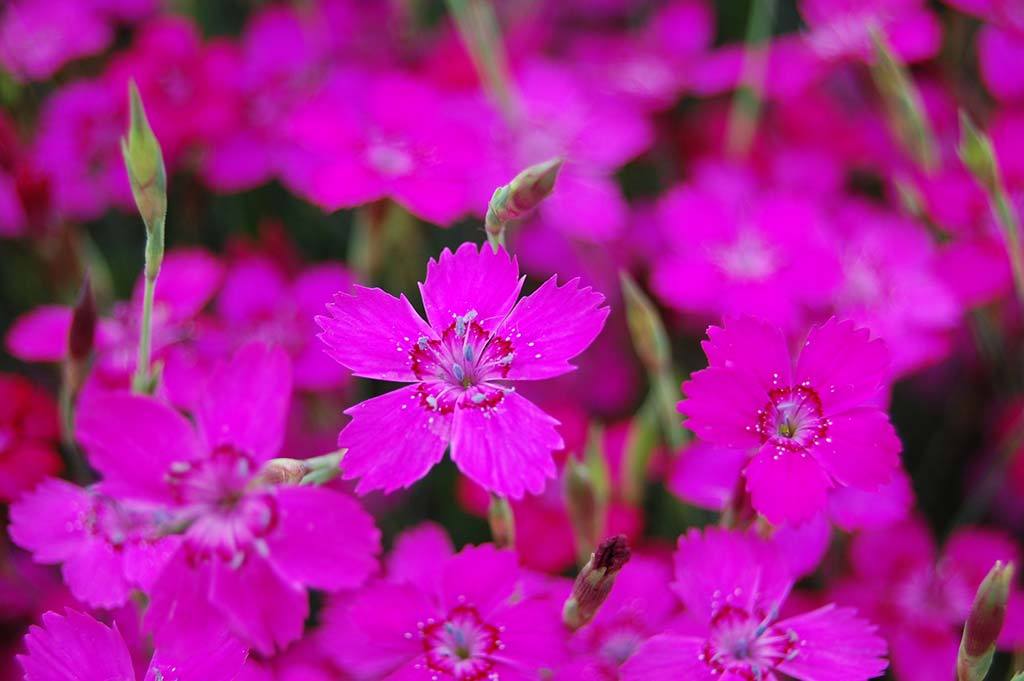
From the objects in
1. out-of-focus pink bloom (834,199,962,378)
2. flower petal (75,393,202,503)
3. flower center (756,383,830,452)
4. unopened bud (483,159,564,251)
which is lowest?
flower petal (75,393,202,503)

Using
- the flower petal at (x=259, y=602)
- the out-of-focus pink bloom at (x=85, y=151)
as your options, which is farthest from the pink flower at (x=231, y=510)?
the out-of-focus pink bloom at (x=85, y=151)

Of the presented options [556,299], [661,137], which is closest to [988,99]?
[661,137]

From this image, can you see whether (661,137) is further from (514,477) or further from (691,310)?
(514,477)

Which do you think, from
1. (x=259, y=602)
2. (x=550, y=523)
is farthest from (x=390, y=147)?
(x=259, y=602)

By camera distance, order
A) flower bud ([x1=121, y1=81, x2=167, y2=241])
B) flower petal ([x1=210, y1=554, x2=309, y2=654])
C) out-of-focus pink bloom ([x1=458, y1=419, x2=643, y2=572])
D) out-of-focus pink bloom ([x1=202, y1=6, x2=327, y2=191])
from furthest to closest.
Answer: out-of-focus pink bloom ([x1=202, y1=6, x2=327, y2=191]) < out-of-focus pink bloom ([x1=458, y1=419, x2=643, y2=572]) < flower bud ([x1=121, y1=81, x2=167, y2=241]) < flower petal ([x1=210, y1=554, x2=309, y2=654])

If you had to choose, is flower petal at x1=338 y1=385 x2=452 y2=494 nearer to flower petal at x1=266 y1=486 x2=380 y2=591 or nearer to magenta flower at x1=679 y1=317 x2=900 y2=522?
flower petal at x1=266 y1=486 x2=380 y2=591

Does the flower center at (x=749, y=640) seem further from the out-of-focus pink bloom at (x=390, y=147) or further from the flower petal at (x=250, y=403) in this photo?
the out-of-focus pink bloom at (x=390, y=147)

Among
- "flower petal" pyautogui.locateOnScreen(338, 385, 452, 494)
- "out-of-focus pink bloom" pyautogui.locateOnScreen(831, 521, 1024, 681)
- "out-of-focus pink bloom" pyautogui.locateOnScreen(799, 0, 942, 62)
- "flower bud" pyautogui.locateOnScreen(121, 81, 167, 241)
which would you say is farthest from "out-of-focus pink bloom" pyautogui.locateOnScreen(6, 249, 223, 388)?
"out-of-focus pink bloom" pyautogui.locateOnScreen(799, 0, 942, 62)
